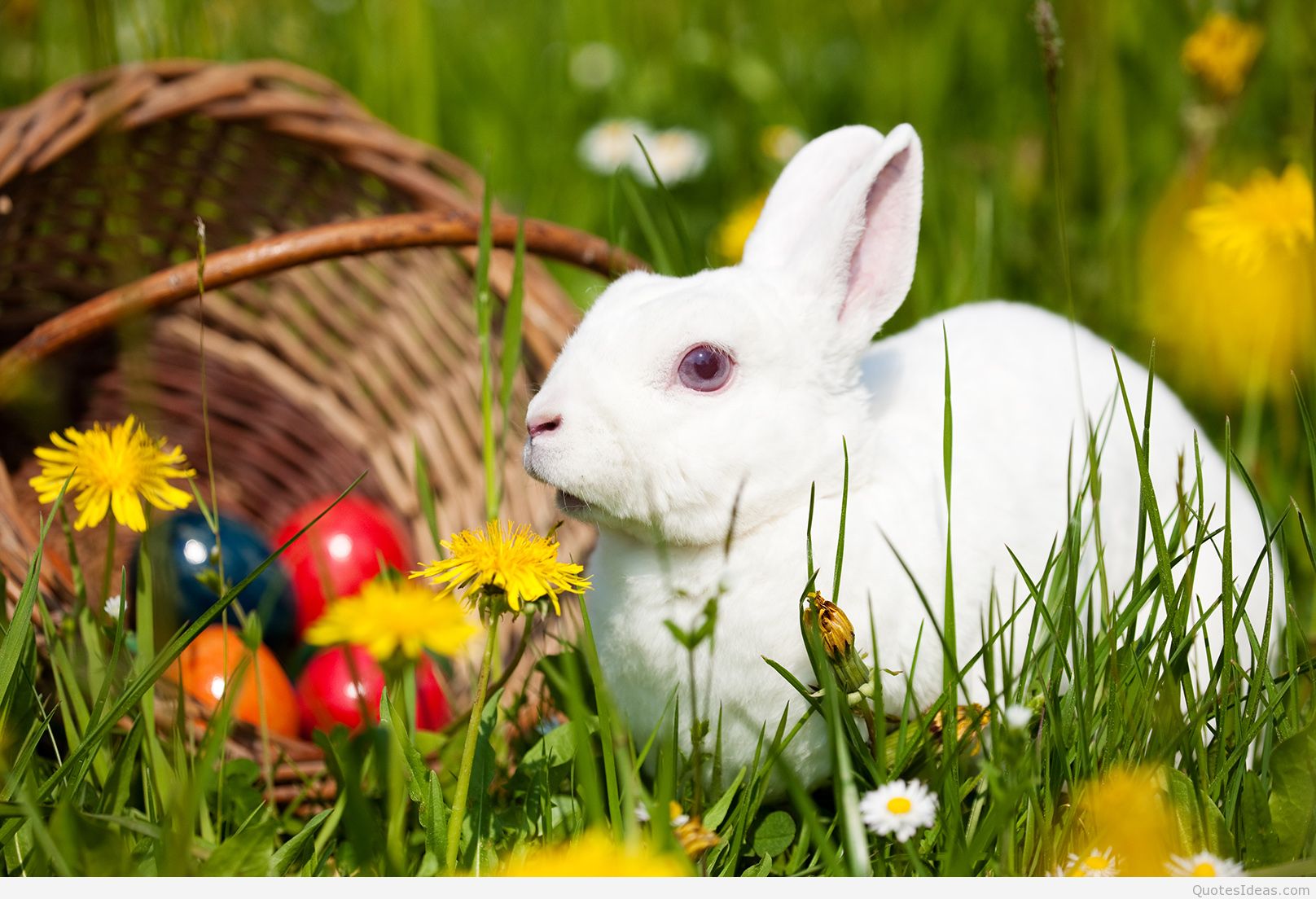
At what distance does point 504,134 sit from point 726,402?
2.25 m

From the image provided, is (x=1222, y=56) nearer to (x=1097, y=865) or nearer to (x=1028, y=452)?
(x=1028, y=452)

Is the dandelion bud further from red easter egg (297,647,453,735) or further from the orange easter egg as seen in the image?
the orange easter egg

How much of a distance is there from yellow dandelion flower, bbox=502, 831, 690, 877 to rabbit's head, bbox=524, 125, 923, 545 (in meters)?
0.45

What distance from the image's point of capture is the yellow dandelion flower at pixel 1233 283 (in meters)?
2.47

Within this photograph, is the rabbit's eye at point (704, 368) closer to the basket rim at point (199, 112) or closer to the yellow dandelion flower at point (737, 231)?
the basket rim at point (199, 112)

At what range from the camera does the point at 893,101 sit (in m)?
3.63

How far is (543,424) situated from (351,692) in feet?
3.21

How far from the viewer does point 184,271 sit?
6.45 ft

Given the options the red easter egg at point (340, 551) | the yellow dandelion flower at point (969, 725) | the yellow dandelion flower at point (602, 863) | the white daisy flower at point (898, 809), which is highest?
the red easter egg at point (340, 551)

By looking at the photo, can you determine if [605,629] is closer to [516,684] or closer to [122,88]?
[516,684]

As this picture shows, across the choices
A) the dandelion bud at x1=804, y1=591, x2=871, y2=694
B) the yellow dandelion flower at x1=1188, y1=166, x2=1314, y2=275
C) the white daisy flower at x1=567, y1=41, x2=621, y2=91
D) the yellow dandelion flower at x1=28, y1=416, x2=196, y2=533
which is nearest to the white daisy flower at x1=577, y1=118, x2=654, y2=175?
the white daisy flower at x1=567, y1=41, x2=621, y2=91

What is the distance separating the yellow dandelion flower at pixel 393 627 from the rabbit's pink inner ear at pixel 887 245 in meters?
0.87

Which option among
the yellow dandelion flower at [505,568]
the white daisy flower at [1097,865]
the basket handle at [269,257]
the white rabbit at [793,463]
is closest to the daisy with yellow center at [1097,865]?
the white daisy flower at [1097,865]
